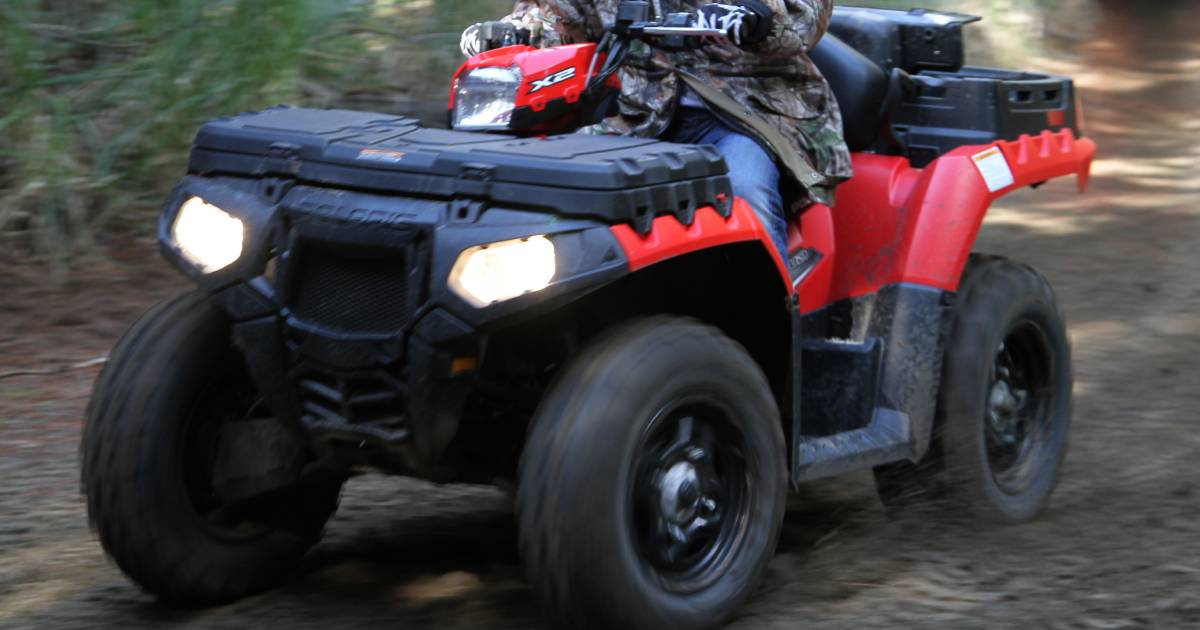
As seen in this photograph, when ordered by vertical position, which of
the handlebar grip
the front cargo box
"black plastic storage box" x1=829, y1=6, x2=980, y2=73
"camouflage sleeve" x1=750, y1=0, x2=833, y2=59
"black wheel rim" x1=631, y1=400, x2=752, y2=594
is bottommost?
"black wheel rim" x1=631, y1=400, x2=752, y2=594

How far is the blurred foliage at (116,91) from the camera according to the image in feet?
22.0

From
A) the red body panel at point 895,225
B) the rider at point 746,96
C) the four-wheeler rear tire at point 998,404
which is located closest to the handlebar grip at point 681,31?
the rider at point 746,96

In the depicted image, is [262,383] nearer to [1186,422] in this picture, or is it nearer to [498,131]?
[498,131]

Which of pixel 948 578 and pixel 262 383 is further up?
pixel 262 383

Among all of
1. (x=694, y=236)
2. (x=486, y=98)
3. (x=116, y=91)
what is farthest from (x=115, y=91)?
(x=694, y=236)

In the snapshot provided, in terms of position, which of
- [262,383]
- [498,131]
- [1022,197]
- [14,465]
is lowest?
[1022,197]

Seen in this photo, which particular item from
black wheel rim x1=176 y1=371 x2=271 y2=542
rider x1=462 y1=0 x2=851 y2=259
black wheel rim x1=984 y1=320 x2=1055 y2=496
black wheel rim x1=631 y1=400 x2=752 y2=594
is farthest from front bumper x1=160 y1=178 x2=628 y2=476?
black wheel rim x1=984 y1=320 x2=1055 y2=496

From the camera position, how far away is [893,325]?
174 inches

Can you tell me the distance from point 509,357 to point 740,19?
103 centimetres

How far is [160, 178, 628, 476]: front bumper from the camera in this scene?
3.17m

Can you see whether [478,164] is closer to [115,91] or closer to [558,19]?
[558,19]

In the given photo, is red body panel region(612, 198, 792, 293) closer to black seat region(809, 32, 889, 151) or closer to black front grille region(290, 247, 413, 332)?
black front grille region(290, 247, 413, 332)

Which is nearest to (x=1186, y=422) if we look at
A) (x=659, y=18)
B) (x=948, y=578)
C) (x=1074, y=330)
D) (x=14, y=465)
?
(x=1074, y=330)

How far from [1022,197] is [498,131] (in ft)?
23.6
